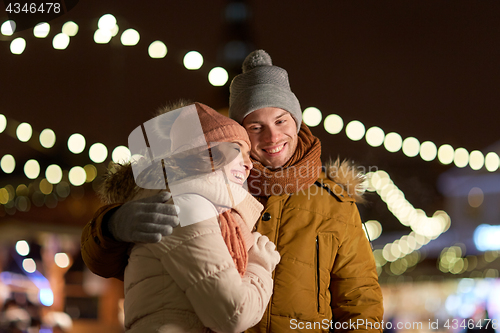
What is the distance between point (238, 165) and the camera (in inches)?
53.2

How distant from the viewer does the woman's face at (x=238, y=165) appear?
1.32 m

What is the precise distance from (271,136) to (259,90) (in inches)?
9.5

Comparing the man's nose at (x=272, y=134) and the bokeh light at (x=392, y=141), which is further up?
the bokeh light at (x=392, y=141)

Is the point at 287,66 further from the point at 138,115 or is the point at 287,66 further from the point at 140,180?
the point at 140,180

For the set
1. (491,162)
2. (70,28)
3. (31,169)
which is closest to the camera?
(70,28)

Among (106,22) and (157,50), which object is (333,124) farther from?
(106,22)

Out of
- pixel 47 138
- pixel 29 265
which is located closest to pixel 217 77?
pixel 47 138

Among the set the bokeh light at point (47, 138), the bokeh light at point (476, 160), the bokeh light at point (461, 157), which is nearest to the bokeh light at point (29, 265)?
the bokeh light at point (47, 138)

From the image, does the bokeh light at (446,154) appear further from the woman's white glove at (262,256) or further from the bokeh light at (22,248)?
the bokeh light at (22,248)

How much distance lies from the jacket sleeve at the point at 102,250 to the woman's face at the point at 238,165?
45 cm

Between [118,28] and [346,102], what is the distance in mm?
2216

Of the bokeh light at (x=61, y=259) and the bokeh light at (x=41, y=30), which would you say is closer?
the bokeh light at (x=41, y=30)

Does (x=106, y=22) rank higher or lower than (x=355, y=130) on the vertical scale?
higher

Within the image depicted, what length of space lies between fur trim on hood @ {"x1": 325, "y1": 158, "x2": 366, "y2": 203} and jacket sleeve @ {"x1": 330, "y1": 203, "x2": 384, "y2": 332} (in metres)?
0.20
